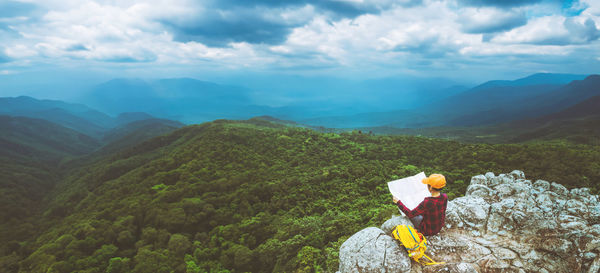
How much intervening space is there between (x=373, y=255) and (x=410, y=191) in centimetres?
288

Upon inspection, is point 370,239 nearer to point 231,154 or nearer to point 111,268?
point 111,268

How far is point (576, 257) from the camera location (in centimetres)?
803

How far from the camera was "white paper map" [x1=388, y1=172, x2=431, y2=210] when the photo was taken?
942 cm

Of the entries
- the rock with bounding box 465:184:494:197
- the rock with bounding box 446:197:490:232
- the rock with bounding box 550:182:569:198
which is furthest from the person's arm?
the rock with bounding box 550:182:569:198

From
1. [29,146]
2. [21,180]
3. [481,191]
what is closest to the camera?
[481,191]

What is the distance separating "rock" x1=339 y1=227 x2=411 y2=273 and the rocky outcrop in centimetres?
3

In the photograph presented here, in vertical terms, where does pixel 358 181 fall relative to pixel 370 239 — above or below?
below

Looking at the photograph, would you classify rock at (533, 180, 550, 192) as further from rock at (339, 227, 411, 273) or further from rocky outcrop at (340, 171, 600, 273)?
rock at (339, 227, 411, 273)

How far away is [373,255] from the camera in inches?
352

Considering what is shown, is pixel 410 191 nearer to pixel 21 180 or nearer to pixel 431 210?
pixel 431 210

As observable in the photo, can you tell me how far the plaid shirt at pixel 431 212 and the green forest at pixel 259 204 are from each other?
439cm

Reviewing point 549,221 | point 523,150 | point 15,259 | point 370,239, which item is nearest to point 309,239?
point 370,239

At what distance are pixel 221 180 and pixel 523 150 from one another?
37.4 metres

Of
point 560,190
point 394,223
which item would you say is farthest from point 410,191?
point 560,190
